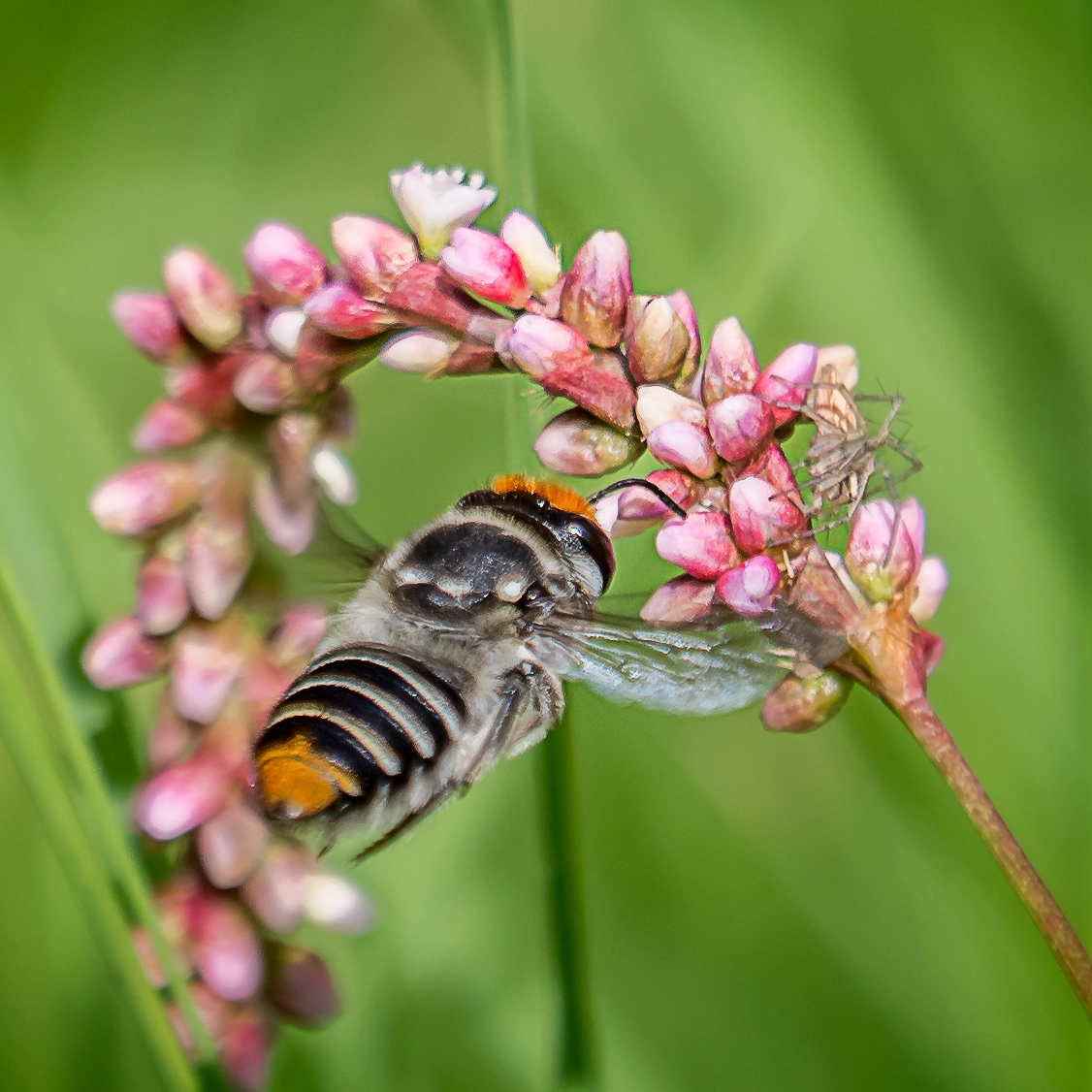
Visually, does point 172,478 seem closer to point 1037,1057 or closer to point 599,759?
point 599,759

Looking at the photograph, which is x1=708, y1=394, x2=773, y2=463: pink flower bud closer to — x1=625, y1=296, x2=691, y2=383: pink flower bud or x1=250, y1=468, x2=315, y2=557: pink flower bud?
x1=625, y1=296, x2=691, y2=383: pink flower bud

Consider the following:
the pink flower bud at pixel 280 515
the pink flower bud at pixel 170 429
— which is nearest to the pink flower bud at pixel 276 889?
the pink flower bud at pixel 280 515

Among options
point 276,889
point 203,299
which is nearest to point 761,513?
point 203,299

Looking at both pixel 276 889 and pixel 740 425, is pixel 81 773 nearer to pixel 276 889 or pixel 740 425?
pixel 276 889

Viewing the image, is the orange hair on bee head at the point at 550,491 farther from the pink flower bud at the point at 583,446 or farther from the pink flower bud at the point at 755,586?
the pink flower bud at the point at 755,586

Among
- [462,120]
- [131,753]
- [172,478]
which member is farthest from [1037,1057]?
[462,120]
